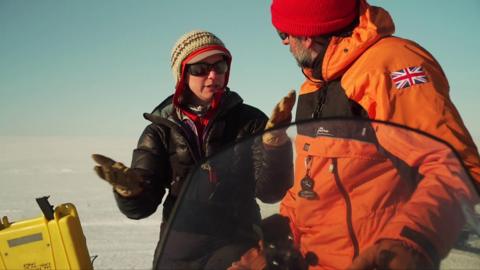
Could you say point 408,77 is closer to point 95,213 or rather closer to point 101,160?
point 101,160

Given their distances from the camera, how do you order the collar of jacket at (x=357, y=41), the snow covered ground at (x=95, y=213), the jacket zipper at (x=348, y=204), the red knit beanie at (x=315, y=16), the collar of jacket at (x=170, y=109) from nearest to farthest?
the jacket zipper at (x=348, y=204) → the collar of jacket at (x=357, y=41) → the red knit beanie at (x=315, y=16) → the collar of jacket at (x=170, y=109) → the snow covered ground at (x=95, y=213)

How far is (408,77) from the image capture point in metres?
1.37

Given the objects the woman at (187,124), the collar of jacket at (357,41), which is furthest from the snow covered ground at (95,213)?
the woman at (187,124)

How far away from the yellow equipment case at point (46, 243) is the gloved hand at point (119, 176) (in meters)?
0.25

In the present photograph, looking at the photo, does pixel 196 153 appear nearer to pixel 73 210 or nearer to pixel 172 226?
pixel 73 210

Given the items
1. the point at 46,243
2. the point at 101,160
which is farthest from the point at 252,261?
the point at 46,243

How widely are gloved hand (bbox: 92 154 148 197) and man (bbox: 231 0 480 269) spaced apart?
806 mm

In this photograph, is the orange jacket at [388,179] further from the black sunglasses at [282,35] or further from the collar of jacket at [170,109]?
the collar of jacket at [170,109]

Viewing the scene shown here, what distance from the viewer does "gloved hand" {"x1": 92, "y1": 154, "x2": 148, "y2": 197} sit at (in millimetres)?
1713

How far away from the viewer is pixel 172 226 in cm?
112

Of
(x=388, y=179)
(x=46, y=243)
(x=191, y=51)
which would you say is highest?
(x=191, y=51)

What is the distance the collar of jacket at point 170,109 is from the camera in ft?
7.96

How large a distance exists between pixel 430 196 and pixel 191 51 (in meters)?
1.87

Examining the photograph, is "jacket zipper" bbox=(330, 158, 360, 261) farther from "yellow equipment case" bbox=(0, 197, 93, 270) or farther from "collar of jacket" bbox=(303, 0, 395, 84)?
"yellow equipment case" bbox=(0, 197, 93, 270)
